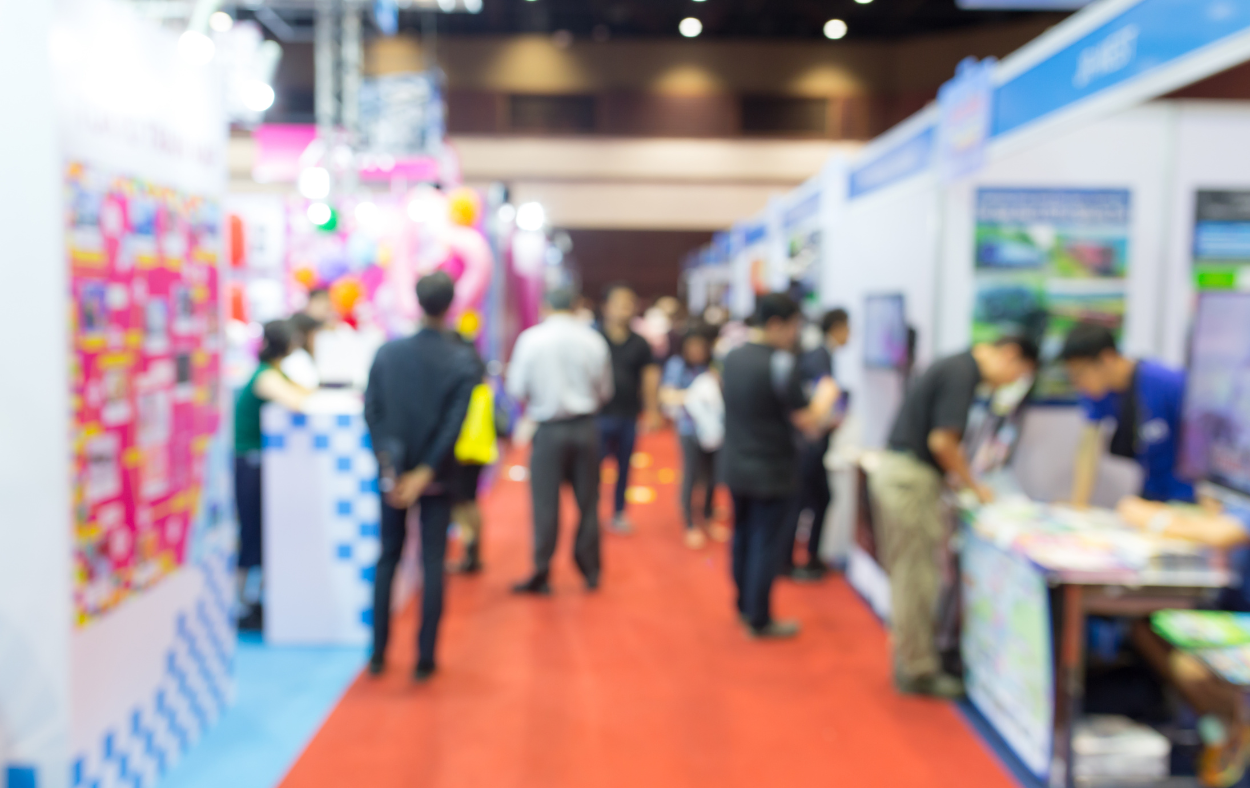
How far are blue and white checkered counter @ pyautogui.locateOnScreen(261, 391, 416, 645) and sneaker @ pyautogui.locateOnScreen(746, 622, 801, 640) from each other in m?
1.63

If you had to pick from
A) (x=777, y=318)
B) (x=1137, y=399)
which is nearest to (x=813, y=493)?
(x=777, y=318)

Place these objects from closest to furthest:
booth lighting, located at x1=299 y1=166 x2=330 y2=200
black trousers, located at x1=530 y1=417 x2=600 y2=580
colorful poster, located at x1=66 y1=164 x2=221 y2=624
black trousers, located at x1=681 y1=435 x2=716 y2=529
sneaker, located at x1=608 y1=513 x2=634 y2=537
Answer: colorful poster, located at x1=66 y1=164 x2=221 y2=624, black trousers, located at x1=530 y1=417 x2=600 y2=580, black trousers, located at x1=681 y1=435 x2=716 y2=529, sneaker, located at x1=608 y1=513 x2=634 y2=537, booth lighting, located at x1=299 y1=166 x2=330 y2=200

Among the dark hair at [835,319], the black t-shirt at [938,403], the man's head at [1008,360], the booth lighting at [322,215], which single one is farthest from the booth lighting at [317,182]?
the man's head at [1008,360]

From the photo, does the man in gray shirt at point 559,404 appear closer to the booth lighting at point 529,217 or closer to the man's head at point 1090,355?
the man's head at point 1090,355

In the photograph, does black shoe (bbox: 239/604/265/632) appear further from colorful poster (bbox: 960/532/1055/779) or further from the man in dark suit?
colorful poster (bbox: 960/532/1055/779)

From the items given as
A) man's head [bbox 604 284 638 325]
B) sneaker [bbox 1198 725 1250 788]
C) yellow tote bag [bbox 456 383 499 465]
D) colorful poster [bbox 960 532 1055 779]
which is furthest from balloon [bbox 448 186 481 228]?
sneaker [bbox 1198 725 1250 788]

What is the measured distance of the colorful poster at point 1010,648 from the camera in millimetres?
2637

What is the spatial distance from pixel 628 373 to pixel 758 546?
6.21ft

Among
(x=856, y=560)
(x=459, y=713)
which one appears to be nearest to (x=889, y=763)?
(x=459, y=713)

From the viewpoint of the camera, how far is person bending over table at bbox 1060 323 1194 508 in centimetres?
Answer: 309

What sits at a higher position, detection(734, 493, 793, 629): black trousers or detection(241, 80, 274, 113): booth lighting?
detection(241, 80, 274, 113): booth lighting

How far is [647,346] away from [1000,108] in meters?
2.85

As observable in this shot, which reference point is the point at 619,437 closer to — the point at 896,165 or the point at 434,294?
the point at 896,165

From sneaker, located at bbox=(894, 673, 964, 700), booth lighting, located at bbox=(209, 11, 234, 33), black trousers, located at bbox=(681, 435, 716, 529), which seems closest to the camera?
sneaker, located at bbox=(894, 673, 964, 700)
